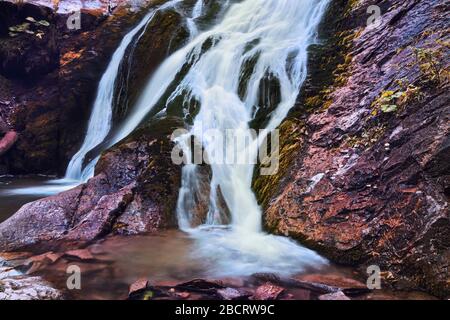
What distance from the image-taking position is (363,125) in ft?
19.0

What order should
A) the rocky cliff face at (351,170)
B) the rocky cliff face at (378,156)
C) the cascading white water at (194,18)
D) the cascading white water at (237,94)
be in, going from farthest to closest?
1. the cascading white water at (194,18)
2. the cascading white water at (237,94)
3. the rocky cliff face at (351,170)
4. the rocky cliff face at (378,156)

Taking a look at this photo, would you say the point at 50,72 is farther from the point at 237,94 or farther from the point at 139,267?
the point at 139,267

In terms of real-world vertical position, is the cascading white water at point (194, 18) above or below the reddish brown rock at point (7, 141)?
above

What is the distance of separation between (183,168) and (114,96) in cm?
541

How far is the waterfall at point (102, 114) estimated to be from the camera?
1054 centimetres

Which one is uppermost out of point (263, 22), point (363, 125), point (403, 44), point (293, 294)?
point (263, 22)

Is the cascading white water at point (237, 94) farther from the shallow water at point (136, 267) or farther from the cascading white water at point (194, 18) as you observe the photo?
the cascading white water at point (194, 18)

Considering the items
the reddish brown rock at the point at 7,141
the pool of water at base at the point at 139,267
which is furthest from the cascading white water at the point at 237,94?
the reddish brown rock at the point at 7,141

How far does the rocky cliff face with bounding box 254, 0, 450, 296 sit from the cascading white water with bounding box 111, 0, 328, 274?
33cm

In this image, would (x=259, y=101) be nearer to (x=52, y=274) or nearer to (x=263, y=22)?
(x=263, y=22)

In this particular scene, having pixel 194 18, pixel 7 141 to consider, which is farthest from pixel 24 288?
pixel 194 18

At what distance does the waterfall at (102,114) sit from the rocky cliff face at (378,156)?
5.90 meters

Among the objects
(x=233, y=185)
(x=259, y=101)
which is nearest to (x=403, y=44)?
(x=259, y=101)

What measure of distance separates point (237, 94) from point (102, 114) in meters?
4.86
